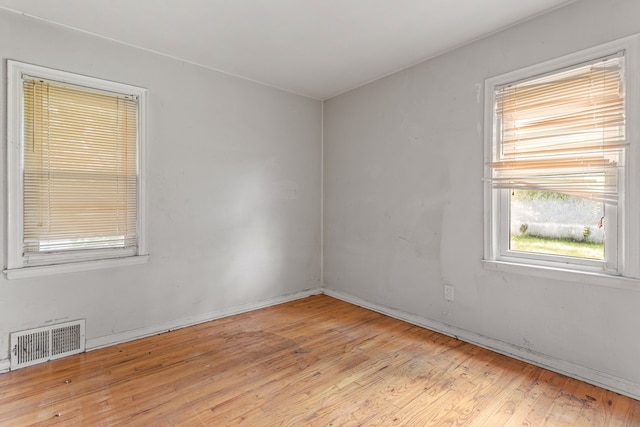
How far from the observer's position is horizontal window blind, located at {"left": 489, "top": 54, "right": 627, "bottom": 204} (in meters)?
2.05

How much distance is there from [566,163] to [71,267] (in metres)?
3.79

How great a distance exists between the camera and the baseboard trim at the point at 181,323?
Result: 104 inches

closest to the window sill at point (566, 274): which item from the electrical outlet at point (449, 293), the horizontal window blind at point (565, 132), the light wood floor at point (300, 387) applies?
the electrical outlet at point (449, 293)

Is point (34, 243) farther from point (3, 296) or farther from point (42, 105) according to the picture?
point (42, 105)

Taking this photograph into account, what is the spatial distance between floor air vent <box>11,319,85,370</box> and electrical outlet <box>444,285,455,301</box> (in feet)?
10.2

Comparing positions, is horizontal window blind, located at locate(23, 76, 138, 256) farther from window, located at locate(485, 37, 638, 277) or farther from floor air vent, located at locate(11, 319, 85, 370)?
window, located at locate(485, 37, 638, 277)

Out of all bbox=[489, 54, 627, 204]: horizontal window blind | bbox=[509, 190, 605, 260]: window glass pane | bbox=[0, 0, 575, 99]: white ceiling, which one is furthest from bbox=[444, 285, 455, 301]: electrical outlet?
bbox=[0, 0, 575, 99]: white ceiling

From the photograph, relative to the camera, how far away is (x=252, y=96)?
3.53m

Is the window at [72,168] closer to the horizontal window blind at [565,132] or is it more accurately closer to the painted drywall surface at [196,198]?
the painted drywall surface at [196,198]

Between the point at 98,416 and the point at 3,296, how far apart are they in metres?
1.26

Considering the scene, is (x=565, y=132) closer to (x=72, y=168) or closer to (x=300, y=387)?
(x=300, y=387)

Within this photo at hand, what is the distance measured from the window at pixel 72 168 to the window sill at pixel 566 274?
3.06 meters

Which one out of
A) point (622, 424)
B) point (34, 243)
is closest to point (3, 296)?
point (34, 243)

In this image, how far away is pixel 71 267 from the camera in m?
2.50
